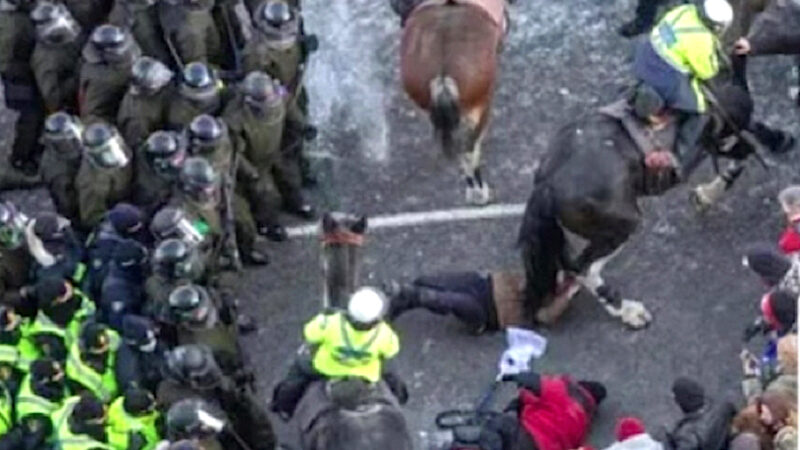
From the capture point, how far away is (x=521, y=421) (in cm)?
1182

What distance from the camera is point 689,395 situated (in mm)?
11391

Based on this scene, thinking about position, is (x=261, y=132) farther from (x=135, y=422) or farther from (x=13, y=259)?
Result: (x=135, y=422)

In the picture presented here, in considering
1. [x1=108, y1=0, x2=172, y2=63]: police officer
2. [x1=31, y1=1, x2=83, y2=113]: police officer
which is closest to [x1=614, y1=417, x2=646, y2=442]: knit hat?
[x1=108, y1=0, x2=172, y2=63]: police officer

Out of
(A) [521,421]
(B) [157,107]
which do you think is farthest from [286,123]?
(A) [521,421]

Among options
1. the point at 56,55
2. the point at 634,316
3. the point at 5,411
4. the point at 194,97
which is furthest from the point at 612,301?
the point at 5,411

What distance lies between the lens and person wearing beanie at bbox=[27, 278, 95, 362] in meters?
11.8

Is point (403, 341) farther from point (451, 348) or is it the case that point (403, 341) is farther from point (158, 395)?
point (158, 395)

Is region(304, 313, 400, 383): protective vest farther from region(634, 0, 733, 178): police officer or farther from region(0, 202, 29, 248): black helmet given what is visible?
region(634, 0, 733, 178): police officer

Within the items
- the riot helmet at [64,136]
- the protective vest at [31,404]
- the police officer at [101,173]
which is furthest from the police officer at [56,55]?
the protective vest at [31,404]

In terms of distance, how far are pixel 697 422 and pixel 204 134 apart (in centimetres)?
314

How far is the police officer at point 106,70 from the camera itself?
13461 millimetres

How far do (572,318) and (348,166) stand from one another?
1.97 meters

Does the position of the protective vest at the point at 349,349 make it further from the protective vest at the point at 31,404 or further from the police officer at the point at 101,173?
the police officer at the point at 101,173

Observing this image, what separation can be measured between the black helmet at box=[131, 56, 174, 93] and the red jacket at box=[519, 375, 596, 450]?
2727 mm
